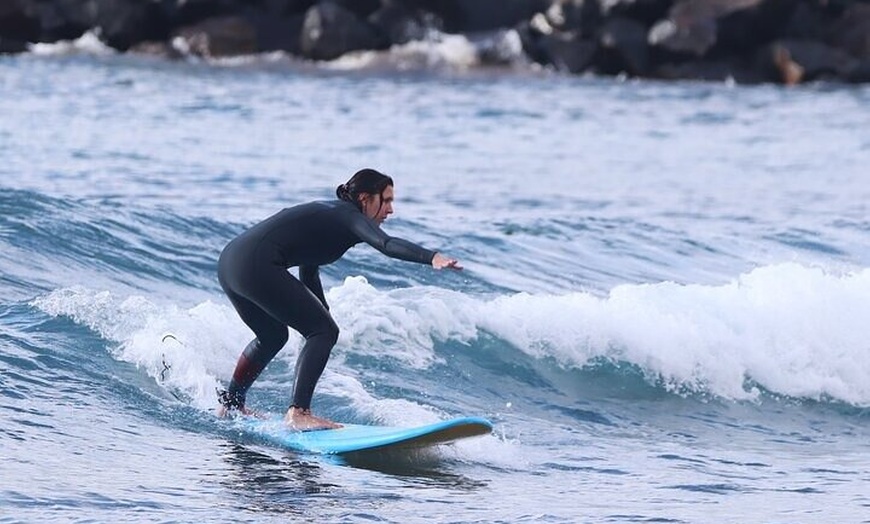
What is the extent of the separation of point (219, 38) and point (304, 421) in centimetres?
2890

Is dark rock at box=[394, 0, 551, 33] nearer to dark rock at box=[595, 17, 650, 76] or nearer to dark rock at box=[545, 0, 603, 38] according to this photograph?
dark rock at box=[545, 0, 603, 38]

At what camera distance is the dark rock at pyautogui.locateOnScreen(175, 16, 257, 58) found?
118 ft

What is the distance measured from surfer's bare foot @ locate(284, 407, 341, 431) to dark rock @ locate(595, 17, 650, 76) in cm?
2681

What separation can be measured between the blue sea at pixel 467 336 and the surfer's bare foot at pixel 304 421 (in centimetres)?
17

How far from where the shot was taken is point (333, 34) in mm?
35500

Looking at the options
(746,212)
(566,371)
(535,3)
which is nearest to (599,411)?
(566,371)

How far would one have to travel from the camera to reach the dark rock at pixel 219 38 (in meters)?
36.0

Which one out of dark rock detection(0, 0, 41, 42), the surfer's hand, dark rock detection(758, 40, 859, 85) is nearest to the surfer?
the surfer's hand

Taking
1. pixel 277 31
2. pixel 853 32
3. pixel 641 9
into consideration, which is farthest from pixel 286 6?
pixel 853 32

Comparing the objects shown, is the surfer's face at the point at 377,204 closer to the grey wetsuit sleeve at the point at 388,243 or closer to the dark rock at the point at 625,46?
the grey wetsuit sleeve at the point at 388,243

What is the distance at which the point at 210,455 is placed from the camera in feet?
26.0

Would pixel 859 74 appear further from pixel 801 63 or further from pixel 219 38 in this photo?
pixel 219 38

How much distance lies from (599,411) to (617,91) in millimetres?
22378

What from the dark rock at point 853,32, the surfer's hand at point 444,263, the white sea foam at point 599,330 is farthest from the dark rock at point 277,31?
the surfer's hand at point 444,263
